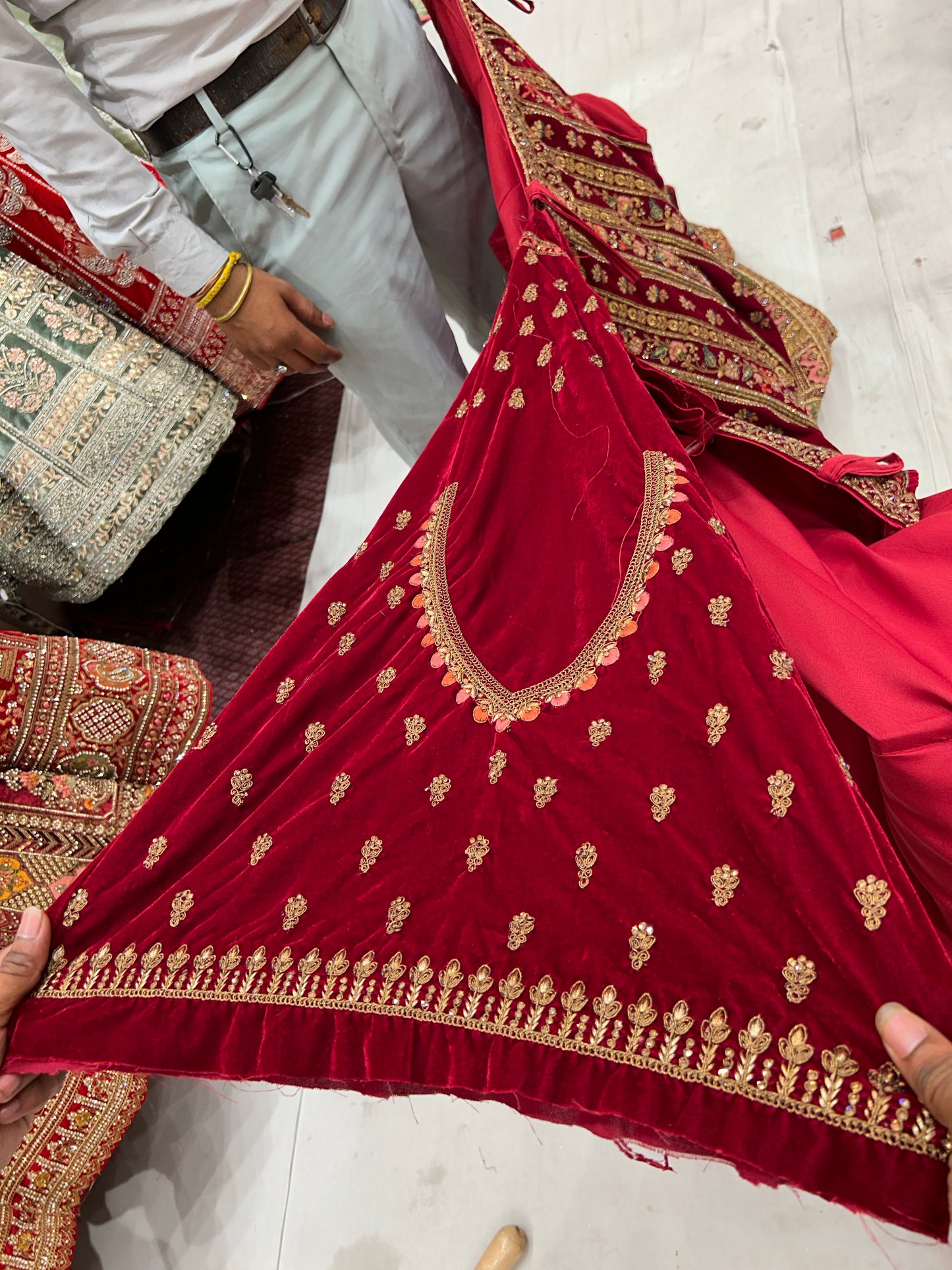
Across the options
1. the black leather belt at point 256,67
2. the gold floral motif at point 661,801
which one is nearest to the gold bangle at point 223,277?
the black leather belt at point 256,67

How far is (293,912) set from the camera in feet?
2.81

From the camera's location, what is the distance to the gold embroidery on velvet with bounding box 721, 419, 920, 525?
39.8 inches

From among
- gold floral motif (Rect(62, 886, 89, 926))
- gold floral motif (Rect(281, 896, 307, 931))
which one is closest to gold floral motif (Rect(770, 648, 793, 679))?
gold floral motif (Rect(281, 896, 307, 931))

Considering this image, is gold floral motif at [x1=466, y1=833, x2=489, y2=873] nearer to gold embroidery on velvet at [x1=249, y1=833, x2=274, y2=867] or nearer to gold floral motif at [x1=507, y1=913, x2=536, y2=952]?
gold floral motif at [x1=507, y1=913, x2=536, y2=952]

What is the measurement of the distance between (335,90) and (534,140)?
0.29m

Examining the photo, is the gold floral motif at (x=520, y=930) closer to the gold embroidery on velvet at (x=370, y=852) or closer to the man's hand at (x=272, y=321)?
the gold embroidery on velvet at (x=370, y=852)

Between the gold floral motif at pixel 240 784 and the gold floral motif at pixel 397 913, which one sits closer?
the gold floral motif at pixel 397 913

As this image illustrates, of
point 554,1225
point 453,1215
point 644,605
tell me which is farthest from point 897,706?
point 453,1215

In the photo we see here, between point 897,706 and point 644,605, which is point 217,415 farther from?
point 897,706

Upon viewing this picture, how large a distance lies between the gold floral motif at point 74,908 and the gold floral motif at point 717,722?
2.27 feet

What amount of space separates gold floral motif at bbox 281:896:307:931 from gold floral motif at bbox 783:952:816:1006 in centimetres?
45

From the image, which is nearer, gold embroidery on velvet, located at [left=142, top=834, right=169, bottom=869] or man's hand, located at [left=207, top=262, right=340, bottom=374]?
gold embroidery on velvet, located at [left=142, top=834, right=169, bottom=869]

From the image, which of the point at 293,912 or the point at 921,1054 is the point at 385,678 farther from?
the point at 921,1054

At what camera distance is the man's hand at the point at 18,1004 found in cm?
89
